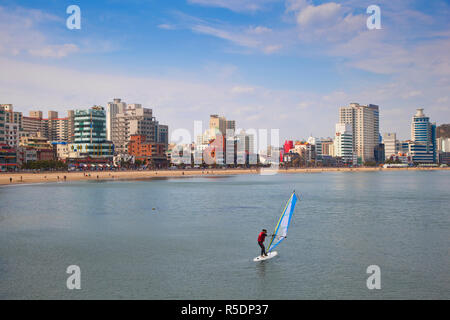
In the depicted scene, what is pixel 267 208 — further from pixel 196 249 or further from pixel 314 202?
pixel 196 249

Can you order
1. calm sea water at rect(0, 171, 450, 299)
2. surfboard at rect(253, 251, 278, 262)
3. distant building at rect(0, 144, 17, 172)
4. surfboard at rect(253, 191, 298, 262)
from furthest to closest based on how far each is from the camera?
distant building at rect(0, 144, 17, 172) < surfboard at rect(253, 191, 298, 262) < surfboard at rect(253, 251, 278, 262) < calm sea water at rect(0, 171, 450, 299)

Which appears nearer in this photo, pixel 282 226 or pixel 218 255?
pixel 282 226

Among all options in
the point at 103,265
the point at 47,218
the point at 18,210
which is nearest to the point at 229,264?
the point at 103,265

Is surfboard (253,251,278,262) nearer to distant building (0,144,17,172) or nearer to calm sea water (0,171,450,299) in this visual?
calm sea water (0,171,450,299)

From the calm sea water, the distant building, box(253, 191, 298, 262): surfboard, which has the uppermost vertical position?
the distant building

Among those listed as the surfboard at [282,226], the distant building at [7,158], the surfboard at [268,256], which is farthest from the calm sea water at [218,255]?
the distant building at [7,158]

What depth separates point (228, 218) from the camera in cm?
5850

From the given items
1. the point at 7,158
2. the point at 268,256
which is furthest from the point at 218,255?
→ the point at 7,158

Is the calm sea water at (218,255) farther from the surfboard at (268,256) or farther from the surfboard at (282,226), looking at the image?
the surfboard at (282,226)

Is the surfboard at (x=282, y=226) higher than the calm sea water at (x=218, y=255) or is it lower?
higher

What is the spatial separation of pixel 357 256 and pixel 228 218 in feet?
82.8

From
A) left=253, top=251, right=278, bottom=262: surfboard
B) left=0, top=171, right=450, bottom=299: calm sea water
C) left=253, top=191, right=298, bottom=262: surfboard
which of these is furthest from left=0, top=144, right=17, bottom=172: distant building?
left=253, top=191, right=298, bottom=262: surfboard

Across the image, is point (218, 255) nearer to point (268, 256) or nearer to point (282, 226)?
point (268, 256)

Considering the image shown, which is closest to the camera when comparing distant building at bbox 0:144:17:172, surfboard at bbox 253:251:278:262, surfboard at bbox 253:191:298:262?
surfboard at bbox 253:251:278:262
